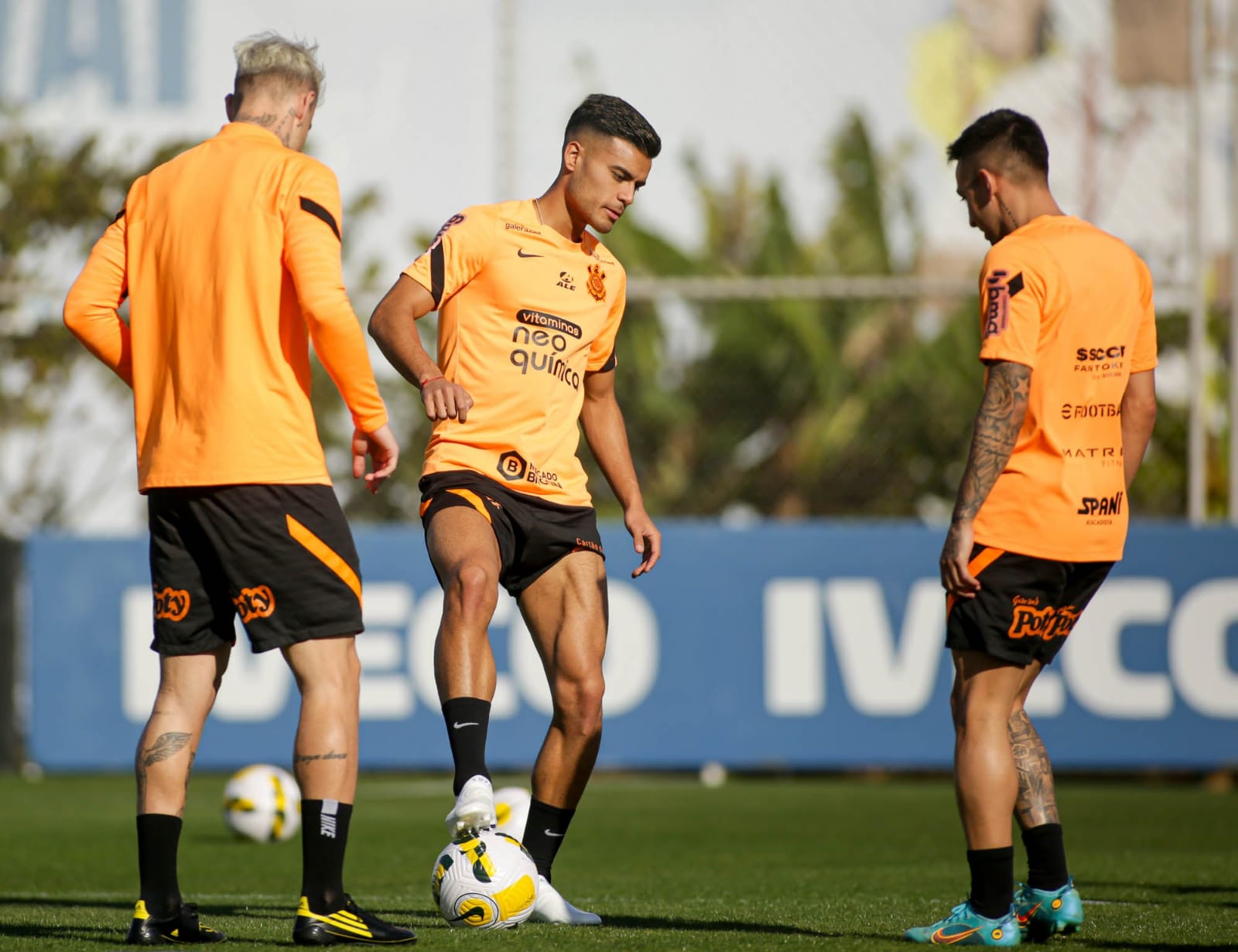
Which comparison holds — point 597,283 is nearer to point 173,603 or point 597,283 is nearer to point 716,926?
point 173,603

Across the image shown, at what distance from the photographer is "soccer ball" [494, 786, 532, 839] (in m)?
6.55

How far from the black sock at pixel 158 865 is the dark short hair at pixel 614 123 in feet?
7.87

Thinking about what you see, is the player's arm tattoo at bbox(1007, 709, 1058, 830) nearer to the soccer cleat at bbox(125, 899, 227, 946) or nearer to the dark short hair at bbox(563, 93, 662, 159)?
the dark short hair at bbox(563, 93, 662, 159)

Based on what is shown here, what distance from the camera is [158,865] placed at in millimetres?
4352

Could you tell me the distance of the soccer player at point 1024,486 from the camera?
4.45 meters

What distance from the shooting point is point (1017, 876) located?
21.3ft

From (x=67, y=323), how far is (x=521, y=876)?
1912 millimetres

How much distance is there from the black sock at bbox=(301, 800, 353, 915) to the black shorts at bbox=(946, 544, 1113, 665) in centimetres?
163

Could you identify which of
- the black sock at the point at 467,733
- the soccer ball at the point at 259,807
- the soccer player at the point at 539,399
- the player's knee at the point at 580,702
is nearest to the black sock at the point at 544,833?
the soccer player at the point at 539,399

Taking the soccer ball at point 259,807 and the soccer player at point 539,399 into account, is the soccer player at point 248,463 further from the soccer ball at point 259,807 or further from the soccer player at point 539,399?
the soccer ball at point 259,807

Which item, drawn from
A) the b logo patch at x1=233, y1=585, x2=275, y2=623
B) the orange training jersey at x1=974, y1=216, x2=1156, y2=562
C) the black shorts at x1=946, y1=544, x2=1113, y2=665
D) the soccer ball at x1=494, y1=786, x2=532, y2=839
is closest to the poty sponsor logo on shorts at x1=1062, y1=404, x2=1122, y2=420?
the orange training jersey at x1=974, y1=216, x2=1156, y2=562

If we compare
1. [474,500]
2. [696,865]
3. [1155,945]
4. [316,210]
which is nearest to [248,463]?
[316,210]

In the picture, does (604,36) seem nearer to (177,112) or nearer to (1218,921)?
(177,112)

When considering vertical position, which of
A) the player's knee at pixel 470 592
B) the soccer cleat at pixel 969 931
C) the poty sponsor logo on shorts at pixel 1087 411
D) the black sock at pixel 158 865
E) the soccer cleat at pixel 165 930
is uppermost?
the poty sponsor logo on shorts at pixel 1087 411
